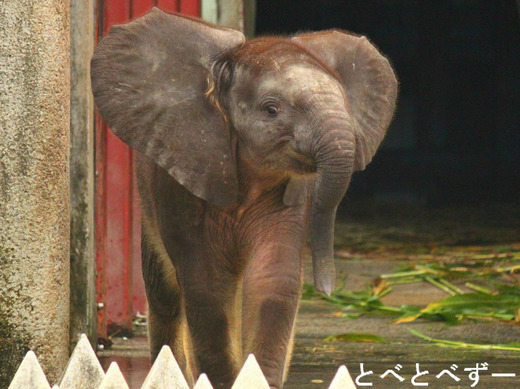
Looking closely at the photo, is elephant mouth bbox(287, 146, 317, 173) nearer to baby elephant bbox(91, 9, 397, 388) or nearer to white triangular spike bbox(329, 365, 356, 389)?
baby elephant bbox(91, 9, 397, 388)

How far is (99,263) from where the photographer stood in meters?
7.54

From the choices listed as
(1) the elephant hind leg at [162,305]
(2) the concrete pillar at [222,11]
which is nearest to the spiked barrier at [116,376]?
(1) the elephant hind leg at [162,305]

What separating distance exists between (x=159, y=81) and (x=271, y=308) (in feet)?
3.67

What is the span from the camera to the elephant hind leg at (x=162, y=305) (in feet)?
19.8

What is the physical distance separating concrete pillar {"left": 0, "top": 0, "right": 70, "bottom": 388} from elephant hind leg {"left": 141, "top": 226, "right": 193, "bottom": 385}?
120cm

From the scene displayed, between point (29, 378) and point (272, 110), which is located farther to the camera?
point (272, 110)

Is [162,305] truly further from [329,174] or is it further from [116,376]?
[116,376]

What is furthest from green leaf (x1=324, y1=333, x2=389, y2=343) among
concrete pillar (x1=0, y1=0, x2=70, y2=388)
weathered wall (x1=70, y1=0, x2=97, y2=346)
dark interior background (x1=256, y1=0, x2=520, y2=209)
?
dark interior background (x1=256, y1=0, x2=520, y2=209)

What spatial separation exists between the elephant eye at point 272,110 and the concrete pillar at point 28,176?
33.2 inches

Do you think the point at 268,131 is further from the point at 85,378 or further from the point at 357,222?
the point at 357,222

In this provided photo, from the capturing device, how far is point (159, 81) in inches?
206

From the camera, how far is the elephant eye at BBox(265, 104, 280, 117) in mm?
4805

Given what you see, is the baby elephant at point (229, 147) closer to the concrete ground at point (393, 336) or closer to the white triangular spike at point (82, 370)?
the concrete ground at point (393, 336)

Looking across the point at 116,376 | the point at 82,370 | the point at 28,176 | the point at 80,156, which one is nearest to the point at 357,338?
the point at 80,156
